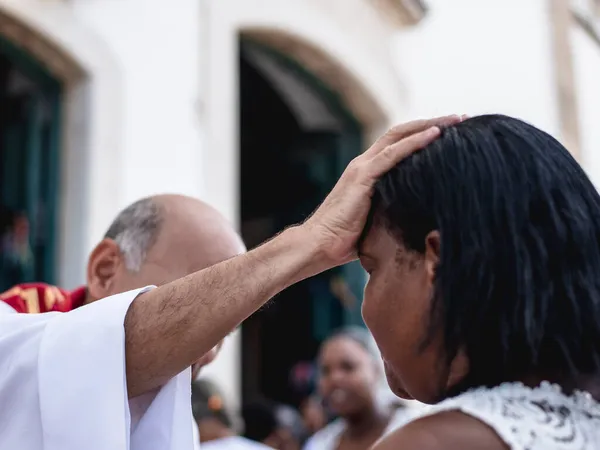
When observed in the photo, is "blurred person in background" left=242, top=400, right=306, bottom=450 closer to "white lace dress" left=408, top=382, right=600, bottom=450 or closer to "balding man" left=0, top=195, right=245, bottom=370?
"balding man" left=0, top=195, right=245, bottom=370

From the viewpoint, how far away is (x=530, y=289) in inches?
→ 48.1

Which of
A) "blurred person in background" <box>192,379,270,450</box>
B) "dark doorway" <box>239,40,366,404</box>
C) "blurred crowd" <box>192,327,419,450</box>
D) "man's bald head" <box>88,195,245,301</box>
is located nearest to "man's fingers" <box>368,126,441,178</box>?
"man's bald head" <box>88,195,245,301</box>

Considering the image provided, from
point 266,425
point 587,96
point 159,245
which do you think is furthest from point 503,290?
point 587,96

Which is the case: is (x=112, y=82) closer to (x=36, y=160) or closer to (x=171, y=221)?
(x=36, y=160)

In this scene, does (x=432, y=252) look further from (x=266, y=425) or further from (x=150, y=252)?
(x=266, y=425)

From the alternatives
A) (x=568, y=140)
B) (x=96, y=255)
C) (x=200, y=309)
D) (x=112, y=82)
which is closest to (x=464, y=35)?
(x=568, y=140)

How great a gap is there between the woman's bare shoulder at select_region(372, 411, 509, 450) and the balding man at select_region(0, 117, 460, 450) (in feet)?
1.40

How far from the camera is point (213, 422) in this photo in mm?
4027

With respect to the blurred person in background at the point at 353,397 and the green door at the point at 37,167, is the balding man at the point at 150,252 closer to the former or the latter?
the blurred person in background at the point at 353,397

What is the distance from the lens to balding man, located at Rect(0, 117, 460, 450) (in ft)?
5.11

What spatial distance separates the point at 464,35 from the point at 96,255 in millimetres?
6509

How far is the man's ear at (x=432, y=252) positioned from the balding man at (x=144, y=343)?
23cm

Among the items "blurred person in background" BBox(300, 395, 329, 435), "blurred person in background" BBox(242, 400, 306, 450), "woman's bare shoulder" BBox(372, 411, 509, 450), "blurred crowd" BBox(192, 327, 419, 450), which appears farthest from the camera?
"blurred person in background" BBox(300, 395, 329, 435)

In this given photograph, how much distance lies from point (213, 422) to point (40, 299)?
201 cm
